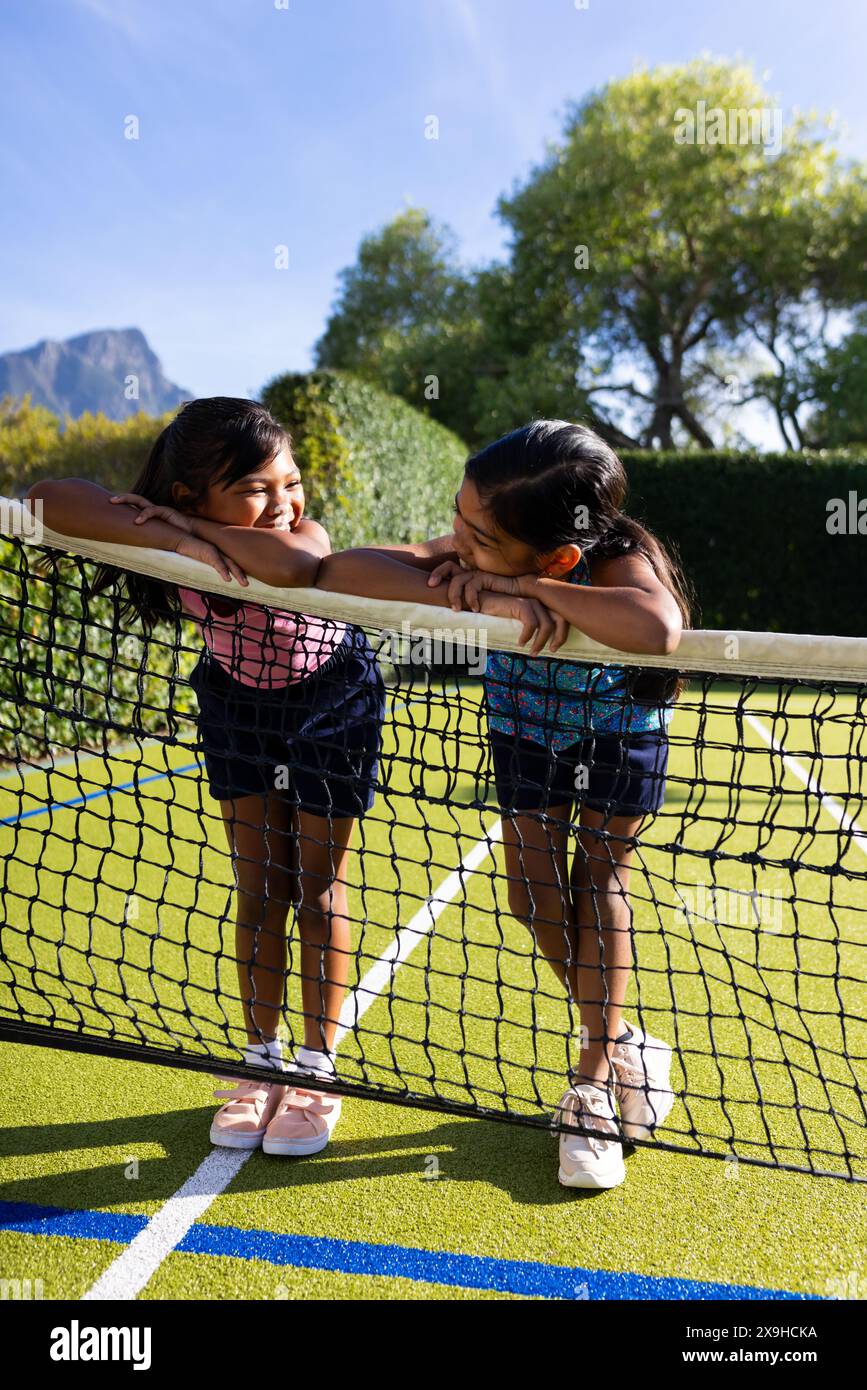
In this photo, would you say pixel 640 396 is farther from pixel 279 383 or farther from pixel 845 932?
pixel 845 932

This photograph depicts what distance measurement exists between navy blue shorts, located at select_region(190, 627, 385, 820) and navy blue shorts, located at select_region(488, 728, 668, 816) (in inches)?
11.7

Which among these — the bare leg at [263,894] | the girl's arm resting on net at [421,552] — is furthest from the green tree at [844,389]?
the bare leg at [263,894]


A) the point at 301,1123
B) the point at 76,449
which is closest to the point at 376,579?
the point at 301,1123

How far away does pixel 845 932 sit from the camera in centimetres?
396

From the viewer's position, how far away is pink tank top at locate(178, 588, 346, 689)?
6.80 feet

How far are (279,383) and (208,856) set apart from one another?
21.5 ft

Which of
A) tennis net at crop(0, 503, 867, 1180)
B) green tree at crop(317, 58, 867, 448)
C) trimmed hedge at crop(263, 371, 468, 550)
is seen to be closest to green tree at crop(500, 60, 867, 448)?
green tree at crop(317, 58, 867, 448)

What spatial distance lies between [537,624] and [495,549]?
263 millimetres

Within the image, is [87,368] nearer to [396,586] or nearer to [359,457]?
[359,457]

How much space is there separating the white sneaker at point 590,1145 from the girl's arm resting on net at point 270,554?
4.12 ft

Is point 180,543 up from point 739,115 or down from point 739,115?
down

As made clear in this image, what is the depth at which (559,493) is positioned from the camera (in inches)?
77.8

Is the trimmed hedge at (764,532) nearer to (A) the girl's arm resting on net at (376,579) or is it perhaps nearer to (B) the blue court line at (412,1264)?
(A) the girl's arm resting on net at (376,579)
